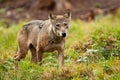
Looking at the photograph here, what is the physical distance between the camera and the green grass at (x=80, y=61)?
9.62 meters

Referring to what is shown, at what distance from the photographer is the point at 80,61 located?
35.0 ft

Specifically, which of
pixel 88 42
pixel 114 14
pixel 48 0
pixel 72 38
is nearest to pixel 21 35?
pixel 88 42

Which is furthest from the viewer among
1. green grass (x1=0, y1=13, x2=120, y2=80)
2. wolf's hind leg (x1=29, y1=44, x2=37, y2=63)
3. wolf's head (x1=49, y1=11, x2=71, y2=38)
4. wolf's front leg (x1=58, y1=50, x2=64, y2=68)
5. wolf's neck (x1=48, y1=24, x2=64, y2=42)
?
wolf's hind leg (x1=29, y1=44, x2=37, y2=63)

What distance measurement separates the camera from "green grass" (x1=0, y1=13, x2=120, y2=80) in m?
9.62

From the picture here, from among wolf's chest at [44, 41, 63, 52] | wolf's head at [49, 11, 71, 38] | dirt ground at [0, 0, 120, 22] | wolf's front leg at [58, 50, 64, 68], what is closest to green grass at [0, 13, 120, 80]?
wolf's front leg at [58, 50, 64, 68]

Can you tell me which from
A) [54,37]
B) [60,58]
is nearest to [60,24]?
[54,37]

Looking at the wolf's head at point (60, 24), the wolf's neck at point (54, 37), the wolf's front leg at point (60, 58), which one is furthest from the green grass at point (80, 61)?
the wolf's head at point (60, 24)

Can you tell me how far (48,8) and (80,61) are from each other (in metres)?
13.9

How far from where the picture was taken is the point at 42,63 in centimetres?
1102

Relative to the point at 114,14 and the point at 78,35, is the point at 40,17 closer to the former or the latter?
the point at 114,14

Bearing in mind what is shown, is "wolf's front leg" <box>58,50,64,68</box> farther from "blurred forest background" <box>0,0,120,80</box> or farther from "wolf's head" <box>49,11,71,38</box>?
"wolf's head" <box>49,11,71,38</box>

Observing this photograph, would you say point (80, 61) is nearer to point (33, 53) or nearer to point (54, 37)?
point (54, 37)

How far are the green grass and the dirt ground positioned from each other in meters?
8.48

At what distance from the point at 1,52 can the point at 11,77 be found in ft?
8.77
